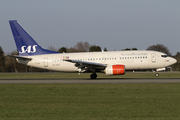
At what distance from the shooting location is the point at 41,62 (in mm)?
33719

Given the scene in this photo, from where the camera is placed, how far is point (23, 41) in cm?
3419

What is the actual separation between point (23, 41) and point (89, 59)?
33.5ft

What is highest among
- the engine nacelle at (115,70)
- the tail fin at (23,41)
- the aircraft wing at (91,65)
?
the tail fin at (23,41)

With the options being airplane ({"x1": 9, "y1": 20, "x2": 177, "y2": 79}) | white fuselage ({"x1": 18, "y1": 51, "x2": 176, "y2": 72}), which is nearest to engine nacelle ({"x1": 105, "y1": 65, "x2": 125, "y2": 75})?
airplane ({"x1": 9, "y1": 20, "x2": 177, "y2": 79})

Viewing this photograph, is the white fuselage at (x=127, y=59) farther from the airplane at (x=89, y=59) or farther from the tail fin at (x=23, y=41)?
the tail fin at (x=23, y=41)

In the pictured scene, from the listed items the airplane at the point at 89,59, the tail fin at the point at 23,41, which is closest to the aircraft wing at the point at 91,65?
the airplane at the point at 89,59

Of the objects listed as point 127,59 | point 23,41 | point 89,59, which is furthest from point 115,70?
point 23,41

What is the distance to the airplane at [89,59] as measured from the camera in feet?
102

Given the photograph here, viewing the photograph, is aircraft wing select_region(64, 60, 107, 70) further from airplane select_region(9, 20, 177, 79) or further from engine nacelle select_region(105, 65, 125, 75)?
engine nacelle select_region(105, 65, 125, 75)
